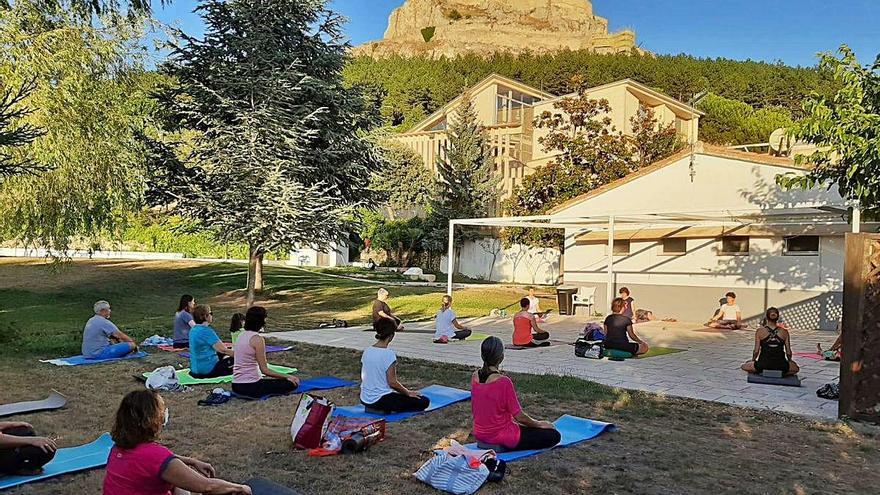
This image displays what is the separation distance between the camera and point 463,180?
34.7 metres

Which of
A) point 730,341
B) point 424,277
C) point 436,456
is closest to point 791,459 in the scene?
point 436,456

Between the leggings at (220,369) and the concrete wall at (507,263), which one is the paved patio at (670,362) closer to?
the leggings at (220,369)

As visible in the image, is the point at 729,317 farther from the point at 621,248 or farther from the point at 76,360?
the point at 76,360

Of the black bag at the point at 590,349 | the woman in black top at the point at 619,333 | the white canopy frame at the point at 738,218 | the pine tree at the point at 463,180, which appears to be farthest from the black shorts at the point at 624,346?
A: the pine tree at the point at 463,180

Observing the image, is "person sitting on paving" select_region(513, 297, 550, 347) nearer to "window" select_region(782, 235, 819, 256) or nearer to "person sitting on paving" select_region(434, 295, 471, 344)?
"person sitting on paving" select_region(434, 295, 471, 344)

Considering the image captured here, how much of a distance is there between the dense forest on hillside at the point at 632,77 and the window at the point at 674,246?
26598 mm

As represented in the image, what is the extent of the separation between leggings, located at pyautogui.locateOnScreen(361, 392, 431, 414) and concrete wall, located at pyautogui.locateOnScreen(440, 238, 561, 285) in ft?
73.6

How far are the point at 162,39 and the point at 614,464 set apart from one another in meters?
17.0

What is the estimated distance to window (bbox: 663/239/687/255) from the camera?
56.5 ft

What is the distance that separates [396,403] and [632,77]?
5345 cm

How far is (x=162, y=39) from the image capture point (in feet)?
58.0

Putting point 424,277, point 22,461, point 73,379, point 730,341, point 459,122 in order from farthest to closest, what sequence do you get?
point 459,122, point 424,277, point 730,341, point 73,379, point 22,461

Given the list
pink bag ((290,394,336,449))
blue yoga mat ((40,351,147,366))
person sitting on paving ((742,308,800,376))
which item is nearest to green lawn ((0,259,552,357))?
blue yoga mat ((40,351,147,366))

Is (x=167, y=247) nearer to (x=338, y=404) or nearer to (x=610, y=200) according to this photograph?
(x=610, y=200)
